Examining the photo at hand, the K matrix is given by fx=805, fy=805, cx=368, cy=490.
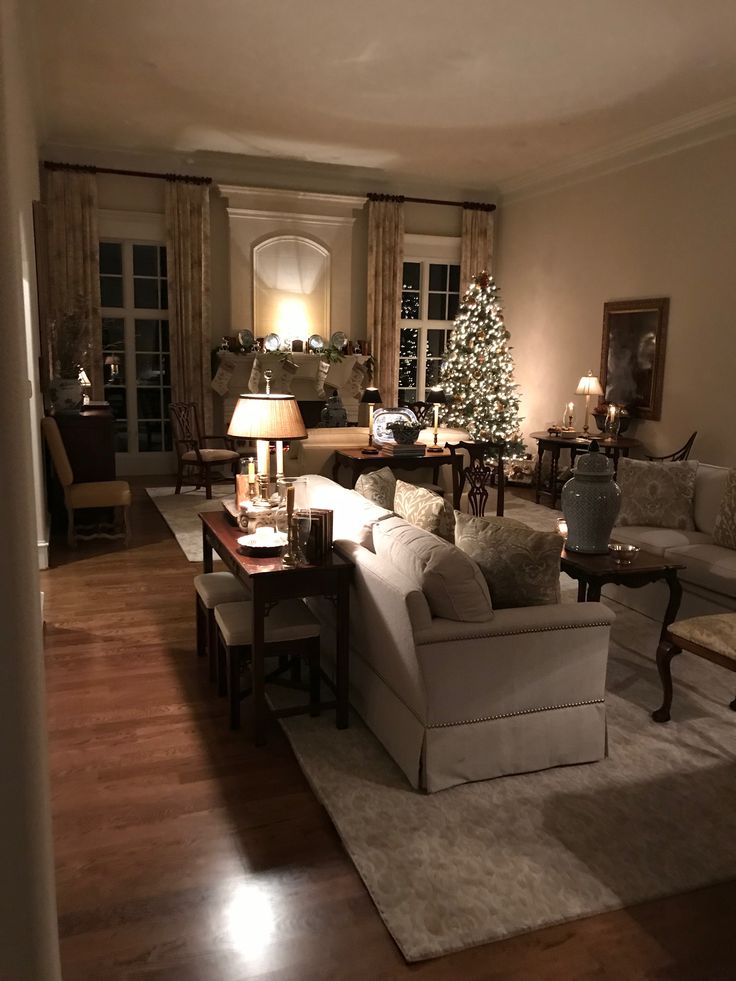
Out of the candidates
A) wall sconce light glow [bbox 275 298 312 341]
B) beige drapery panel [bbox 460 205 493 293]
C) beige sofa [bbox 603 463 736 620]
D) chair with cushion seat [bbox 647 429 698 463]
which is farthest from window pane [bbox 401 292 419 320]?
beige sofa [bbox 603 463 736 620]

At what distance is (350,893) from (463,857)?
1.37 feet

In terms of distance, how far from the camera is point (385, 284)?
1091 cm

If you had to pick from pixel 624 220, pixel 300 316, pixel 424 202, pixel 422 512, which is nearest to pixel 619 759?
pixel 422 512

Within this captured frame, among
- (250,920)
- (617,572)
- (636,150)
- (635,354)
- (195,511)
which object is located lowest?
(250,920)

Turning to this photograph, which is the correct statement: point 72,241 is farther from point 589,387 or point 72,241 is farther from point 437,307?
point 589,387

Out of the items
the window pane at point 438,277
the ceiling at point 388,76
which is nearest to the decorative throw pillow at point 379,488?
the ceiling at point 388,76

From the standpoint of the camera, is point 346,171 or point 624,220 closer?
point 624,220

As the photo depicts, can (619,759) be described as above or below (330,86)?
below

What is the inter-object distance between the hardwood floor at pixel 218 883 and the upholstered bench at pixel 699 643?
1069 mm

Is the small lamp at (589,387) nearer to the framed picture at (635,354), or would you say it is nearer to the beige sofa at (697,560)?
the framed picture at (635,354)

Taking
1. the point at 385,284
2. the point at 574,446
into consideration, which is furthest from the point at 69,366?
the point at 574,446

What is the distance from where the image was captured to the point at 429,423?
10.7 m

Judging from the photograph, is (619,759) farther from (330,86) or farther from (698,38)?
(330,86)

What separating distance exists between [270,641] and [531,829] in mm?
1318
